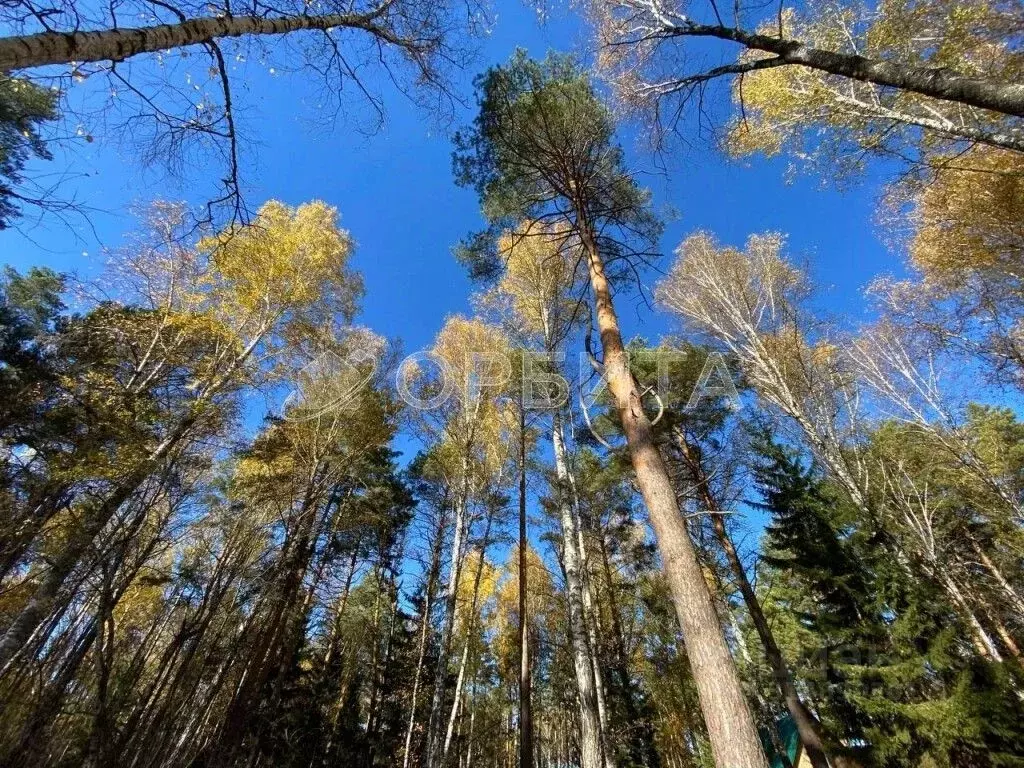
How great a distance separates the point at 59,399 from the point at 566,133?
28.4 feet

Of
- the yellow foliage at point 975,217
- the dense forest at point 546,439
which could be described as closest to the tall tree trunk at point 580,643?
the dense forest at point 546,439

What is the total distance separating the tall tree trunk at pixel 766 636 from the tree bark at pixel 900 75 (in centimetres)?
474

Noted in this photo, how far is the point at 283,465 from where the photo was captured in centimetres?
905

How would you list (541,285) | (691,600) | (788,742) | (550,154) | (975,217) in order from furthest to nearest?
(788,742), (541,285), (975,217), (550,154), (691,600)

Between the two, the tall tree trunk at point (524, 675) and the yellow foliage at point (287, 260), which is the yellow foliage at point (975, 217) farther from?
the yellow foliage at point (287, 260)

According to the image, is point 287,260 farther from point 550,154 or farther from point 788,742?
point 788,742

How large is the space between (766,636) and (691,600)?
22.5 feet

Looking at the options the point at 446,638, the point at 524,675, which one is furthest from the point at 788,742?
the point at 446,638

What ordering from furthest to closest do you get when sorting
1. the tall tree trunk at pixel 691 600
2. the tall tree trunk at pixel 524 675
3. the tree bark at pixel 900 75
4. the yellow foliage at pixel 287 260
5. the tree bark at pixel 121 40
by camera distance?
the yellow foliage at pixel 287 260 < the tall tree trunk at pixel 524 675 < the tree bark at pixel 900 75 < the tall tree trunk at pixel 691 600 < the tree bark at pixel 121 40

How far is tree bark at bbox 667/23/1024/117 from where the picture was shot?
92.9 inches

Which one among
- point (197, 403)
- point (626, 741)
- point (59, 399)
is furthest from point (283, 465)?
point (626, 741)

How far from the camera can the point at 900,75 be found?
2740mm

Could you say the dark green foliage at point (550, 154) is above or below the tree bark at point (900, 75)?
above

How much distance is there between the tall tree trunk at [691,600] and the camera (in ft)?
6.89
